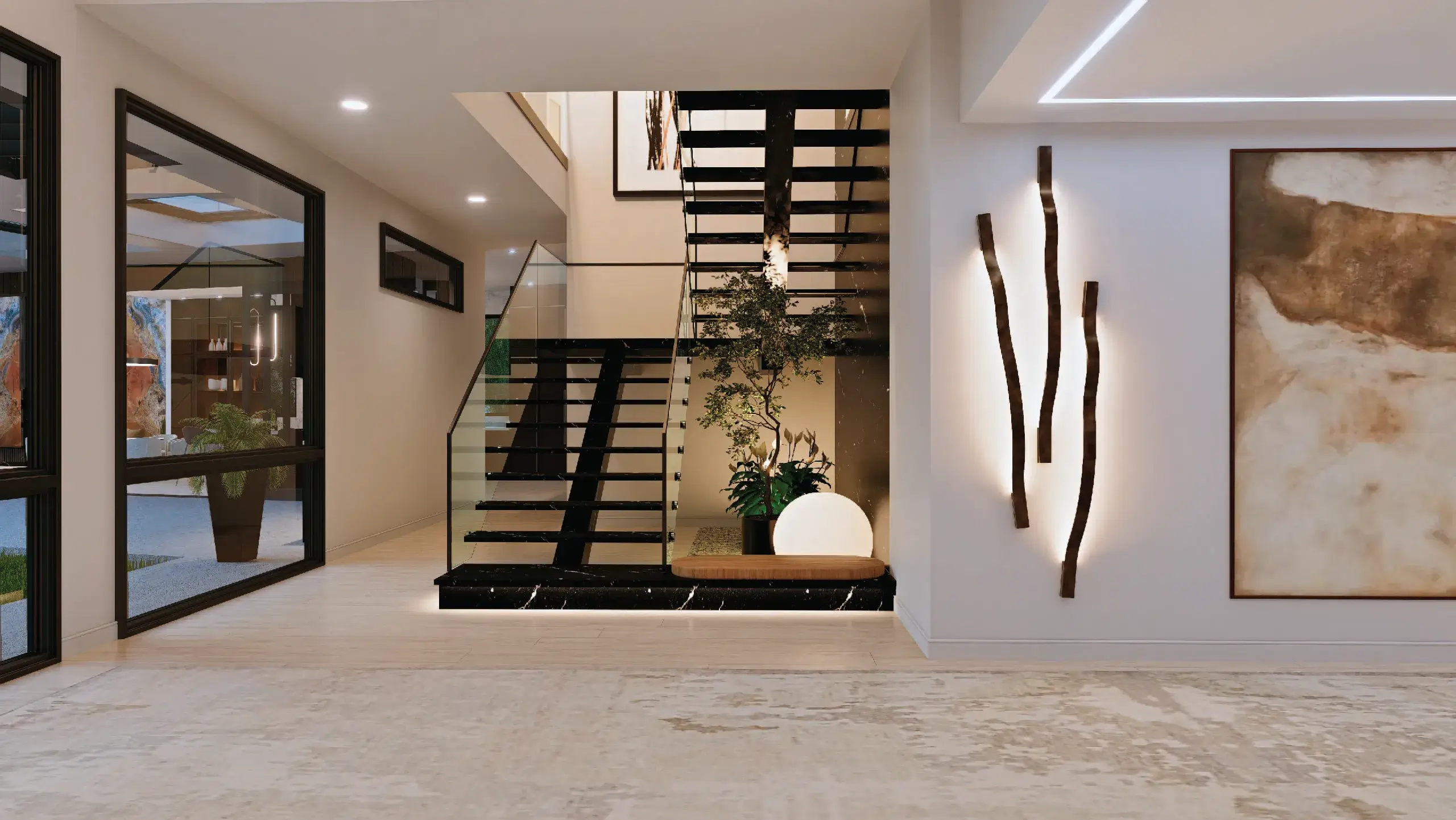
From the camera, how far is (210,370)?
5.45 m

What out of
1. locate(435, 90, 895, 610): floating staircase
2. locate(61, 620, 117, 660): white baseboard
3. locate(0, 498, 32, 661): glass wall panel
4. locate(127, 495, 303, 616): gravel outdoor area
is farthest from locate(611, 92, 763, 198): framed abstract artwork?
locate(0, 498, 32, 661): glass wall panel

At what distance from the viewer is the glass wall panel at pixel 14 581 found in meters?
3.95

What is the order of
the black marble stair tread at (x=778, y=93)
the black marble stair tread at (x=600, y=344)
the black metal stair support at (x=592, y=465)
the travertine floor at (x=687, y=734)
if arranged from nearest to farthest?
the travertine floor at (x=687, y=734), the black marble stair tread at (x=778, y=93), the black metal stair support at (x=592, y=465), the black marble stair tread at (x=600, y=344)

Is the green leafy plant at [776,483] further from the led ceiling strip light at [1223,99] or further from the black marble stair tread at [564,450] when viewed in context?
the led ceiling strip light at [1223,99]

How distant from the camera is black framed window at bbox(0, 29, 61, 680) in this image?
156 inches

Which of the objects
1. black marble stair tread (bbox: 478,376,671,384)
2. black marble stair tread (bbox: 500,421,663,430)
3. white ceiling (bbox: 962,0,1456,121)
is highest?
white ceiling (bbox: 962,0,1456,121)

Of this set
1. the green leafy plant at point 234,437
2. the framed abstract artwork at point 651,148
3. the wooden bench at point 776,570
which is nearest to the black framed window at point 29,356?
the green leafy plant at point 234,437

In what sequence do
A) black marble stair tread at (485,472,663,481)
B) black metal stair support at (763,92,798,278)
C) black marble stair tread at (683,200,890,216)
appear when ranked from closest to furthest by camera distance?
1. black metal stair support at (763,92,798,278)
2. black marble stair tread at (485,472,663,481)
3. black marble stair tread at (683,200,890,216)

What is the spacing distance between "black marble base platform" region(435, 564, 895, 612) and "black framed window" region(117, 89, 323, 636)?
1.43 meters

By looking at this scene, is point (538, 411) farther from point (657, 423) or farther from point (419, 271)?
point (419, 271)

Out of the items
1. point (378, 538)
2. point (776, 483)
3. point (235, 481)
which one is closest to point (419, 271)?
point (378, 538)

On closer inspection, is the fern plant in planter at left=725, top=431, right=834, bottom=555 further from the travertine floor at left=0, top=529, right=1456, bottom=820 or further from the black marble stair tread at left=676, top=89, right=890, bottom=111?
the black marble stair tread at left=676, top=89, right=890, bottom=111

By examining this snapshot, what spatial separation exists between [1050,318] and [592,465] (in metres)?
3.92

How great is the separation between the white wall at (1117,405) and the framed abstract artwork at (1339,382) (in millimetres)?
83
